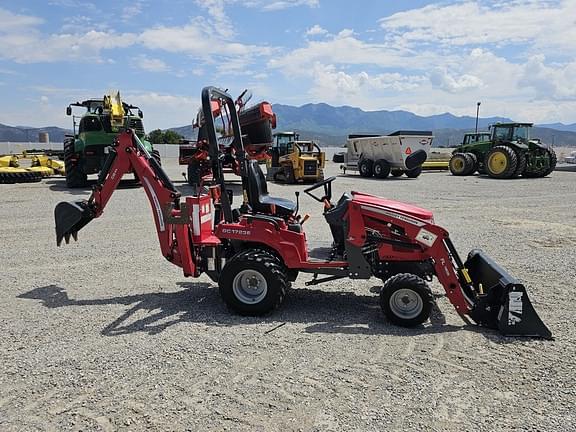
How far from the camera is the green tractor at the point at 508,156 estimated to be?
2317 centimetres

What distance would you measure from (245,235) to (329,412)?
2177mm

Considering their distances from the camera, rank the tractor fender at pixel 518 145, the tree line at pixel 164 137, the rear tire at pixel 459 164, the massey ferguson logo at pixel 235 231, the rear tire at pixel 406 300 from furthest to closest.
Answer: the tree line at pixel 164 137 → the rear tire at pixel 459 164 → the tractor fender at pixel 518 145 → the massey ferguson logo at pixel 235 231 → the rear tire at pixel 406 300

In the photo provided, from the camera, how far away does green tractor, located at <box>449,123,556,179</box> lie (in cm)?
2317

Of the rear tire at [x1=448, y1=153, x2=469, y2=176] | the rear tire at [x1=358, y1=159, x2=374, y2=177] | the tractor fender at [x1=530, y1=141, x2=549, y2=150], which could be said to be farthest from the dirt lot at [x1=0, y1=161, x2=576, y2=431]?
the rear tire at [x1=448, y1=153, x2=469, y2=176]

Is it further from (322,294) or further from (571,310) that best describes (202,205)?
(571,310)

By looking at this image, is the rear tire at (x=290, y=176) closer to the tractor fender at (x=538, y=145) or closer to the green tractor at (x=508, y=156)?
the green tractor at (x=508, y=156)

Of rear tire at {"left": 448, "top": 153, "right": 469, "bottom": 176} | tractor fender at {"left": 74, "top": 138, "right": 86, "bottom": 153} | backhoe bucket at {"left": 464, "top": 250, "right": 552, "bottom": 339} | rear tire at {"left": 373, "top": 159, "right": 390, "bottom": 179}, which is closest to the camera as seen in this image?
backhoe bucket at {"left": 464, "top": 250, "right": 552, "bottom": 339}

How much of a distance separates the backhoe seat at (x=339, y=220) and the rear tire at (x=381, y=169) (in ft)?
61.1

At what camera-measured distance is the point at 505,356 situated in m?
4.00

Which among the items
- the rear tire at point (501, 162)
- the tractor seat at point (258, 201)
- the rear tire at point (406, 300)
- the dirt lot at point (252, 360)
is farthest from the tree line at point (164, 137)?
the rear tire at point (406, 300)

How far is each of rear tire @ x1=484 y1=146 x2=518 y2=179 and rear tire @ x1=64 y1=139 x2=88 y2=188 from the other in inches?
709

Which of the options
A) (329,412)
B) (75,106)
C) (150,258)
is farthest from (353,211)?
(75,106)

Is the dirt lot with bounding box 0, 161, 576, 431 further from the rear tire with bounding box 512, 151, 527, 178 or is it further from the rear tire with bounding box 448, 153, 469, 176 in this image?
the rear tire with bounding box 448, 153, 469, 176

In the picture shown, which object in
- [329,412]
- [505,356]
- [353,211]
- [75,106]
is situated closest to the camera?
[329,412]
